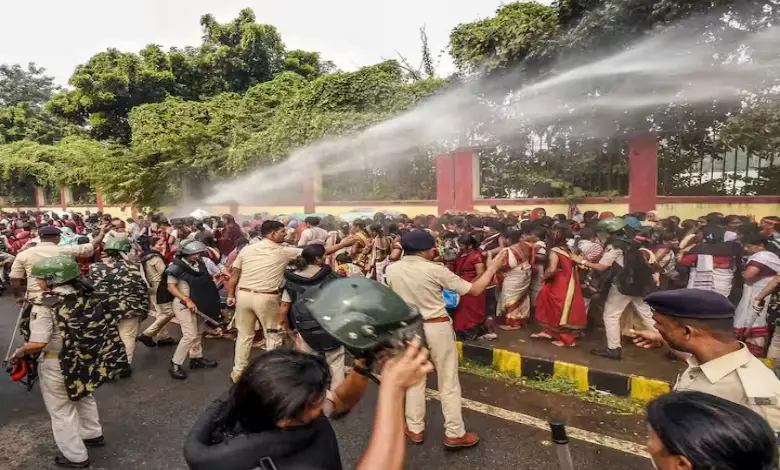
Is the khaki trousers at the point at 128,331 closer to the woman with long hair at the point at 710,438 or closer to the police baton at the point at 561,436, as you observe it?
the police baton at the point at 561,436

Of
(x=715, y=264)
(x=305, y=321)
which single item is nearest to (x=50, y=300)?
(x=305, y=321)

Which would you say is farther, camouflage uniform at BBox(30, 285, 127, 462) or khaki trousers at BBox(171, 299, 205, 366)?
khaki trousers at BBox(171, 299, 205, 366)

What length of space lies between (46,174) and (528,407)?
2765cm

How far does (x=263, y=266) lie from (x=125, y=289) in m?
1.67

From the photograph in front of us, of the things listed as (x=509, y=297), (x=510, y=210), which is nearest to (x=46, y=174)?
(x=510, y=210)

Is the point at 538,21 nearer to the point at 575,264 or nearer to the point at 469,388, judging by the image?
the point at 575,264

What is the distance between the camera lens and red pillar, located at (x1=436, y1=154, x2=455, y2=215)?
13.0 meters

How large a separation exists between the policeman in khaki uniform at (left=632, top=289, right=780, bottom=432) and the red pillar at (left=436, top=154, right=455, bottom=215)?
36.1 feet

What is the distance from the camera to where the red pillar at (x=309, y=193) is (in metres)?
16.0

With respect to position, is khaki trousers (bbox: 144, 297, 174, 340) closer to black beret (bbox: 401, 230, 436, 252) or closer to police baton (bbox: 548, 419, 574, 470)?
black beret (bbox: 401, 230, 436, 252)

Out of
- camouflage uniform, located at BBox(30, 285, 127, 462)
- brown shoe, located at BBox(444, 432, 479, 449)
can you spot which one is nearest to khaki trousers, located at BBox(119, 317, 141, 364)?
camouflage uniform, located at BBox(30, 285, 127, 462)

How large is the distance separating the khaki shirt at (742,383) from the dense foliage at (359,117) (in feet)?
29.5

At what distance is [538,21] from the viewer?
1130 cm

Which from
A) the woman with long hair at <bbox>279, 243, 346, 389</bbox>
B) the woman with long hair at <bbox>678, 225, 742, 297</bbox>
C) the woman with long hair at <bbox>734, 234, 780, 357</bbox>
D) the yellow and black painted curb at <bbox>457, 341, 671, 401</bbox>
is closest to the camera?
the woman with long hair at <bbox>279, 243, 346, 389</bbox>
